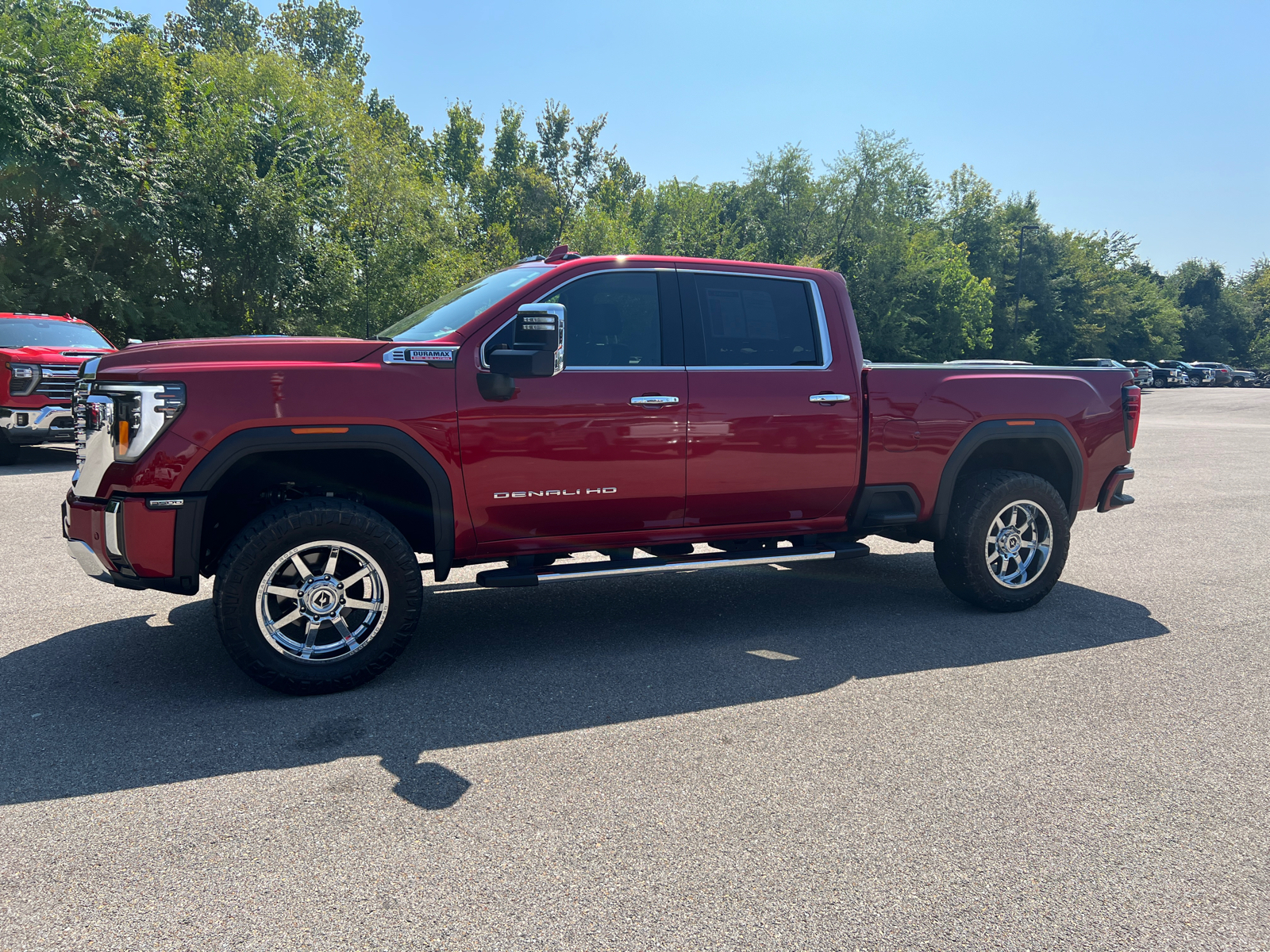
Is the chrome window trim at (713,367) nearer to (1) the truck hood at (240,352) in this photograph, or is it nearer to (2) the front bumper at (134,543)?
(1) the truck hood at (240,352)

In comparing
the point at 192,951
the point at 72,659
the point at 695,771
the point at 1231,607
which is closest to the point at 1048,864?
the point at 695,771

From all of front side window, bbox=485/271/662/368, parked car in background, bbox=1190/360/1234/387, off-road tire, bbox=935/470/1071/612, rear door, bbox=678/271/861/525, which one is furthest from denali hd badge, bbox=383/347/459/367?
parked car in background, bbox=1190/360/1234/387

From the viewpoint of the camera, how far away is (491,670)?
14.6 ft

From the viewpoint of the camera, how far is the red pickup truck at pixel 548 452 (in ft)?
12.7

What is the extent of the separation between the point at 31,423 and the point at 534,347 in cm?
1054

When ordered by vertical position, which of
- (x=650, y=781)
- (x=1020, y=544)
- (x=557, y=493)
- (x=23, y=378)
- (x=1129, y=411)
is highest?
(x=23, y=378)

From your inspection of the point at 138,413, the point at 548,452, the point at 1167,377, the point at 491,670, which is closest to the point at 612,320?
the point at 548,452

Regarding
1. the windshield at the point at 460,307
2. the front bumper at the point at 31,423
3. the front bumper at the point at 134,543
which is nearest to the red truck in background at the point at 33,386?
the front bumper at the point at 31,423

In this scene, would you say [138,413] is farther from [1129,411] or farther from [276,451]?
[1129,411]

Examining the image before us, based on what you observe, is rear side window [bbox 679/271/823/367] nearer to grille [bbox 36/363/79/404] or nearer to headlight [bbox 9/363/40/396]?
grille [bbox 36/363/79/404]

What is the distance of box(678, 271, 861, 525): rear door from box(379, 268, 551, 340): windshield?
912 mm

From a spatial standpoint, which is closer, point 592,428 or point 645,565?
point 592,428

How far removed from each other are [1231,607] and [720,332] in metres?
3.91

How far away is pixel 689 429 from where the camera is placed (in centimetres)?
468
